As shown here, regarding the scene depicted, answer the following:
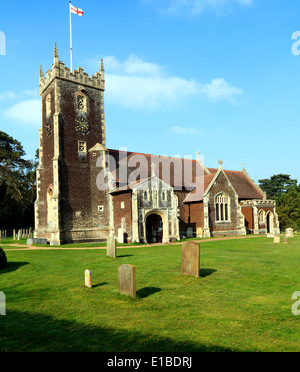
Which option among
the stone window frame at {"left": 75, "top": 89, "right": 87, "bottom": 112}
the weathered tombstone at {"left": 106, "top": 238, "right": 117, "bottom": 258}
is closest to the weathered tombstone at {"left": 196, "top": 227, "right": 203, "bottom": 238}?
the weathered tombstone at {"left": 106, "top": 238, "right": 117, "bottom": 258}

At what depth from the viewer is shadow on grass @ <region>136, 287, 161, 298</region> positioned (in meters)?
9.48

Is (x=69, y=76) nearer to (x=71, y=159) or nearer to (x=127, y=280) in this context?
(x=71, y=159)

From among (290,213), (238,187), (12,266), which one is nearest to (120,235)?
(12,266)

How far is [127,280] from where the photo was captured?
9.37m

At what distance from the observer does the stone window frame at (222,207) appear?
1364 inches

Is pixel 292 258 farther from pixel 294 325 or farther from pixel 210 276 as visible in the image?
pixel 294 325

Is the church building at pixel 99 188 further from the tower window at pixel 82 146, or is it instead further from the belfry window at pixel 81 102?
the belfry window at pixel 81 102

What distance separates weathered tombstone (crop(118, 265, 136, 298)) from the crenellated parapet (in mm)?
26080

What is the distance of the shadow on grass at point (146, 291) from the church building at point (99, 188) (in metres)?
17.0

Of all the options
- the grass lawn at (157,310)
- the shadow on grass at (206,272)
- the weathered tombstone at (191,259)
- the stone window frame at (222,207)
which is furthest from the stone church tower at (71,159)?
the weathered tombstone at (191,259)

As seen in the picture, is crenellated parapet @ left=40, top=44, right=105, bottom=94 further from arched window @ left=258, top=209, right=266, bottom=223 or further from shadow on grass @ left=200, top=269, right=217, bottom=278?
shadow on grass @ left=200, top=269, right=217, bottom=278

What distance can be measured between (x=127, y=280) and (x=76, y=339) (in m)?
3.23
